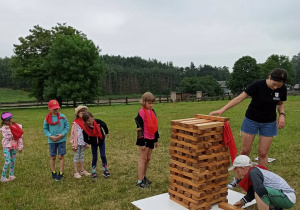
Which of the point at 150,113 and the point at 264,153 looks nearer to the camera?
the point at 264,153

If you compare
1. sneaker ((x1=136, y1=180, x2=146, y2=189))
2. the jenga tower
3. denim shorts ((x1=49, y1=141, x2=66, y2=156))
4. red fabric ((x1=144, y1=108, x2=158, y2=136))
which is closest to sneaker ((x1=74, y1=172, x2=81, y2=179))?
denim shorts ((x1=49, y1=141, x2=66, y2=156))

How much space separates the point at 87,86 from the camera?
3491 centimetres

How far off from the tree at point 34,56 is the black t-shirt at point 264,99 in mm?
35836

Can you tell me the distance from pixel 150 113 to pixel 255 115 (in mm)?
1958

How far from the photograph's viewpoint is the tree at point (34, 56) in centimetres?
3688

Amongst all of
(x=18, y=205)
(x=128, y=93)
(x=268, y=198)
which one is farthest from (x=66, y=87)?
(x=128, y=93)

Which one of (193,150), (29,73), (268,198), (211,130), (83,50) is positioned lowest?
(268,198)

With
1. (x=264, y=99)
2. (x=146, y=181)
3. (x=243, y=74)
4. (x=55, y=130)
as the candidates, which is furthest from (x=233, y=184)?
(x=243, y=74)

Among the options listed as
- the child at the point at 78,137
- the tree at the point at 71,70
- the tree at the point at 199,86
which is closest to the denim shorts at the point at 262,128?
the child at the point at 78,137

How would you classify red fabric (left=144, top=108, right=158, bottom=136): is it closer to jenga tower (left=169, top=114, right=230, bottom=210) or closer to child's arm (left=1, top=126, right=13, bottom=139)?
jenga tower (left=169, top=114, right=230, bottom=210)

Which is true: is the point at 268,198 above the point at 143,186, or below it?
above

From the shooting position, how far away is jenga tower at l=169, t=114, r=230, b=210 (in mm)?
4148

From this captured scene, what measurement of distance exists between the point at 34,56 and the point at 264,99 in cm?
3936

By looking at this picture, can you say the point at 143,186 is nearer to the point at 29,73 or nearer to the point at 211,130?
the point at 211,130
